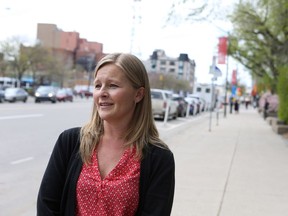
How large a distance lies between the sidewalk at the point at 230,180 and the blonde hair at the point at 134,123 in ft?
12.3

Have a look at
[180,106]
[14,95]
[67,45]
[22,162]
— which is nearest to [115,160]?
[22,162]

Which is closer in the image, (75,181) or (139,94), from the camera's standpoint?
(75,181)

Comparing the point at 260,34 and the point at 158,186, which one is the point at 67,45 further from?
the point at 158,186

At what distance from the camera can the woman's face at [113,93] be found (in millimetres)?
2551

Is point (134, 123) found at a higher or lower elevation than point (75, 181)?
higher

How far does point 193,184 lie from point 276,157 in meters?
4.86

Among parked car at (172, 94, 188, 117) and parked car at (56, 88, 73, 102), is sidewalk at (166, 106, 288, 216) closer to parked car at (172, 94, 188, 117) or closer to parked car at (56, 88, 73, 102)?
parked car at (172, 94, 188, 117)

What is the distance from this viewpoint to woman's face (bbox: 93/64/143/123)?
255cm

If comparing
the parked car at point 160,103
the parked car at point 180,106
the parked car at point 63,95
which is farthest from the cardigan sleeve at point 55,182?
the parked car at point 63,95

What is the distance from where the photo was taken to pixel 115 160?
2.54 metres

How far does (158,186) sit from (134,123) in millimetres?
390

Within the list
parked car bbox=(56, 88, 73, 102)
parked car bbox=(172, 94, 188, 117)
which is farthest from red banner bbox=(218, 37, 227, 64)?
parked car bbox=(56, 88, 73, 102)

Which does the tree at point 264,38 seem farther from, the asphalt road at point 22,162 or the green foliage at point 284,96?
the asphalt road at point 22,162

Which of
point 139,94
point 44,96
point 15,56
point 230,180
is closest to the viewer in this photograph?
point 139,94
